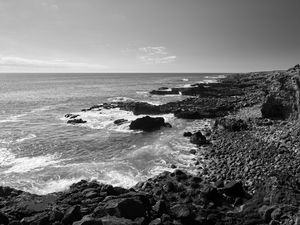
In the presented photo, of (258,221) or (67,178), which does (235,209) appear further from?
(67,178)

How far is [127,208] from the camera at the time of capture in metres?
13.4

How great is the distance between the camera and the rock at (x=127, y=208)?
1316 cm

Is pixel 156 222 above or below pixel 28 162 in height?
above

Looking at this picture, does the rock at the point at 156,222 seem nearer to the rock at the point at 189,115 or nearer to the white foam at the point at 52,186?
the white foam at the point at 52,186

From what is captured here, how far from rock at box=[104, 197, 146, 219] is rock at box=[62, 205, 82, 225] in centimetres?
156

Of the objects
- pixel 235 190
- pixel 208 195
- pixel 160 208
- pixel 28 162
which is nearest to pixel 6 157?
pixel 28 162

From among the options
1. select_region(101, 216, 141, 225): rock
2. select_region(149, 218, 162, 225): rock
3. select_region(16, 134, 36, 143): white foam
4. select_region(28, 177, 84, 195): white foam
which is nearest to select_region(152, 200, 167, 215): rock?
select_region(149, 218, 162, 225): rock

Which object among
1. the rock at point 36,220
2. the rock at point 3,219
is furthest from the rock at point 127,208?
the rock at point 3,219

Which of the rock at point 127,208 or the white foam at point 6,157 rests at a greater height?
the rock at point 127,208

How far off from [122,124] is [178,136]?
39.2ft

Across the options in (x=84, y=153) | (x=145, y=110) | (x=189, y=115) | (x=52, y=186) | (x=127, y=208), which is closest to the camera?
(x=127, y=208)

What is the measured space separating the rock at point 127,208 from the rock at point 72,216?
1.56 metres

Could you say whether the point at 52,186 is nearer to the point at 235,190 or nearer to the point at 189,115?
the point at 235,190

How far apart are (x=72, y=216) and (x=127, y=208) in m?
3.09
